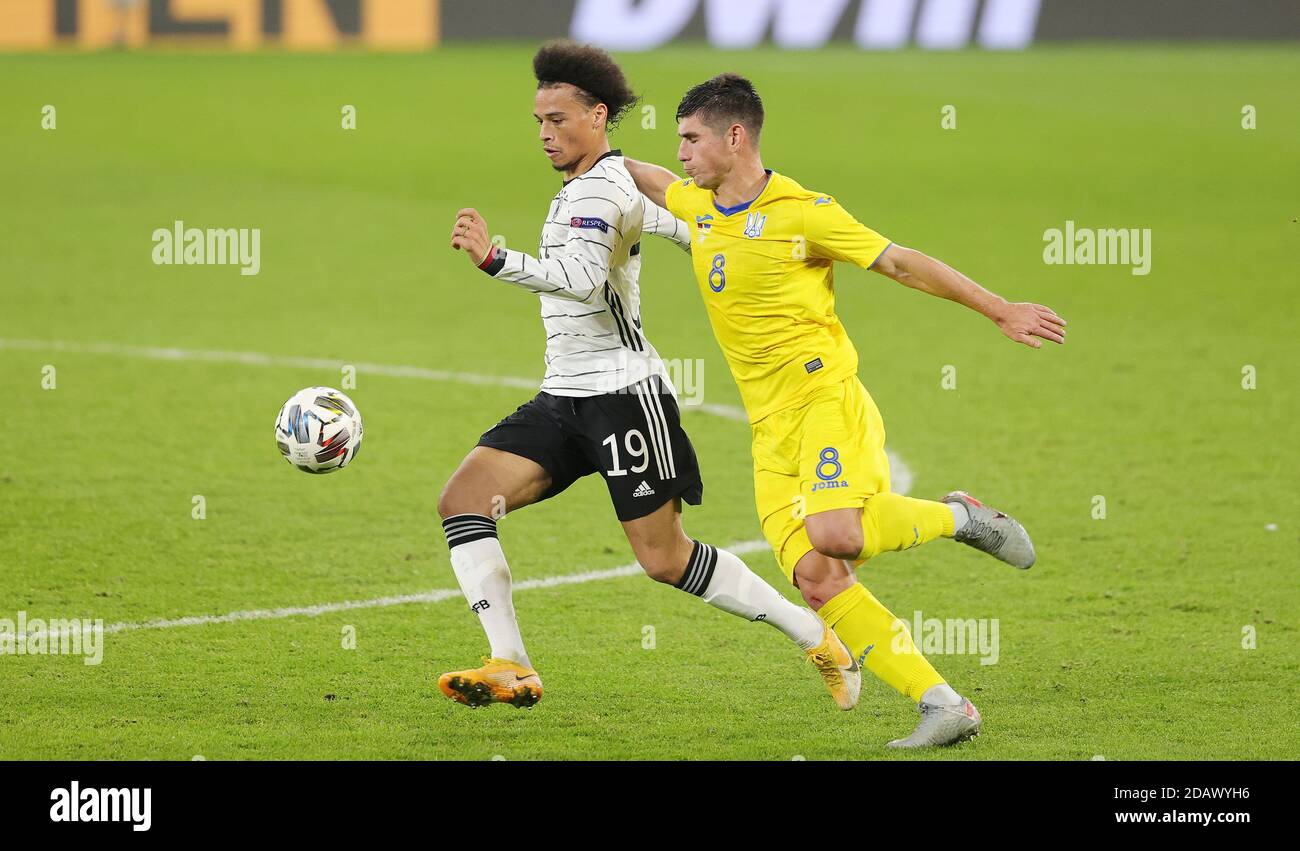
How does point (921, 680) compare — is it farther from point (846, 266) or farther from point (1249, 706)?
point (846, 266)

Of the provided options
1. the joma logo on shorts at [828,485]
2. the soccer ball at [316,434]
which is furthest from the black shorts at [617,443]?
the soccer ball at [316,434]

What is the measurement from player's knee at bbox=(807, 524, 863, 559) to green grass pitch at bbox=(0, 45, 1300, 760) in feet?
2.13

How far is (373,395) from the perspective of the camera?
11.5 meters

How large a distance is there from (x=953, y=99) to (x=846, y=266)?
10.9 meters

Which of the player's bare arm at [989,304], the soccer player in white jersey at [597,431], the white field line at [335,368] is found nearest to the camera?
the player's bare arm at [989,304]

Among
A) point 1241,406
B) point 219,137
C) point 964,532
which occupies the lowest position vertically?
point 964,532

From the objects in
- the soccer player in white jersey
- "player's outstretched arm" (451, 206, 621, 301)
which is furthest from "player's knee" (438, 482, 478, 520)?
"player's outstretched arm" (451, 206, 621, 301)

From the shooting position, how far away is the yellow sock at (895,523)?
5.63 m

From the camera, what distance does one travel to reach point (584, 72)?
6.00m

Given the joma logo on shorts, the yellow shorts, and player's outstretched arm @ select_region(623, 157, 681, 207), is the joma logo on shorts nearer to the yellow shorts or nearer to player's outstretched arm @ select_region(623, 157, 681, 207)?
the yellow shorts

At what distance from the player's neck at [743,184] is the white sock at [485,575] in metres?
1.41

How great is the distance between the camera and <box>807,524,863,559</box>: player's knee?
5.54 meters

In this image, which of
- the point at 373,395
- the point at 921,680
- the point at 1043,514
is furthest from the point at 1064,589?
the point at 373,395

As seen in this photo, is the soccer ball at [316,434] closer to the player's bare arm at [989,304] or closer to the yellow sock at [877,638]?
the yellow sock at [877,638]
